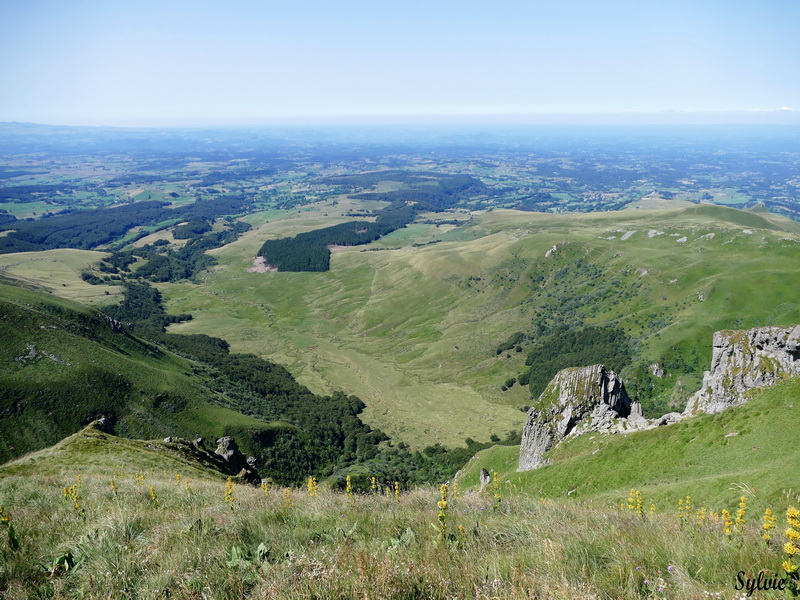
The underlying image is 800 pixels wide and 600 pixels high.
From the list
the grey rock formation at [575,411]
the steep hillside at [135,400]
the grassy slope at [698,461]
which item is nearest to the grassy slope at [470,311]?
the steep hillside at [135,400]

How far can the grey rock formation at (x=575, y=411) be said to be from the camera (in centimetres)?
4500

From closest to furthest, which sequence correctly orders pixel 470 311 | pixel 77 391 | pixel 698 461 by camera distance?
pixel 698 461, pixel 77 391, pixel 470 311

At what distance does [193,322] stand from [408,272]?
90.2 metres

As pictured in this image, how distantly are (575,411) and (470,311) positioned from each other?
106m

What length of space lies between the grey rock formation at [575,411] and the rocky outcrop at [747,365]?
753 cm

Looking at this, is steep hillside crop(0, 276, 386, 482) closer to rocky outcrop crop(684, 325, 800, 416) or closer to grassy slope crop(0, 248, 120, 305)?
rocky outcrop crop(684, 325, 800, 416)

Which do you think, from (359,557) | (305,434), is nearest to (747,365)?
(359,557)

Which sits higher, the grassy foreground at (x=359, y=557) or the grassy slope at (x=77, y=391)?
the grassy foreground at (x=359, y=557)

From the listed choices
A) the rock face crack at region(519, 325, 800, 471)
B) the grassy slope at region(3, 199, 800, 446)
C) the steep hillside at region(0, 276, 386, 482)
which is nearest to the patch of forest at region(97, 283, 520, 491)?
the steep hillside at region(0, 276, 386, 482)

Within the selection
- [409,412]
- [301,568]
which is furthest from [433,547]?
[409,412]

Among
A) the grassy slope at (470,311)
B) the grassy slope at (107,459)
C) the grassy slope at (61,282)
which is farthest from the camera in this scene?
the grassy slope at (61,282)

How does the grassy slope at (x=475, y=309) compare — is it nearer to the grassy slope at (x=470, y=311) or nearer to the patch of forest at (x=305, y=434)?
the grassy slope at (x=470, y=311)

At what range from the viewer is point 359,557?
5.39m

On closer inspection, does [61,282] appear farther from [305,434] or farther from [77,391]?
[305,434]
